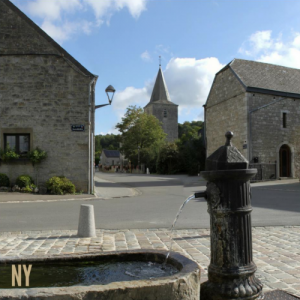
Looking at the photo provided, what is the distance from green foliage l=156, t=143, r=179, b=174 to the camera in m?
45.3

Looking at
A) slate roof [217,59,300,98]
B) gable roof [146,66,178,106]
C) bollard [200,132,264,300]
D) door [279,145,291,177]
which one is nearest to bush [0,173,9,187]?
bollard [200,132,264,300]

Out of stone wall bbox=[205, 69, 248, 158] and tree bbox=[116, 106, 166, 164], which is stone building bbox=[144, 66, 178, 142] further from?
stone wall bbox=[205, 69, 248, 158]

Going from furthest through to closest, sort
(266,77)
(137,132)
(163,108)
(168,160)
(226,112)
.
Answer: (163,108) → (137,132) → (168,160) → (226,112) → (266,77)

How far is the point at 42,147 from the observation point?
1616cm

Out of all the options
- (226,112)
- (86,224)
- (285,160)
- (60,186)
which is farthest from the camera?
(226,112)

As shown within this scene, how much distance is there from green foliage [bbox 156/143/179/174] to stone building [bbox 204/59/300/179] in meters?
15.7

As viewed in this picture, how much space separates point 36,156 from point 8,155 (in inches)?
51.7

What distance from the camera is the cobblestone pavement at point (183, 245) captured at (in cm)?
429

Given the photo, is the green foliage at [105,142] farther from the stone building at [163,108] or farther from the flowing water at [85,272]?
the flowing water at [85,272]

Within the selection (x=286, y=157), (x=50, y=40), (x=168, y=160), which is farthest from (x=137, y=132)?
(x=50, y=40)

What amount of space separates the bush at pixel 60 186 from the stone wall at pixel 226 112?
14789 millimetres

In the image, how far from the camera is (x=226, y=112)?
95.1 feet

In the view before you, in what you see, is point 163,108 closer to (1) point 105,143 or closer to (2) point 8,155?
(1) point 105,143

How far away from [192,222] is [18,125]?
11.0 metres
